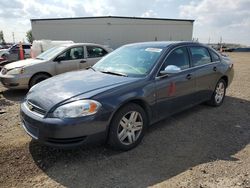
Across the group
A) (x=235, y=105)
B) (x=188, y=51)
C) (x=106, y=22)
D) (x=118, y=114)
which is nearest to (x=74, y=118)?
(x=118, y=114)

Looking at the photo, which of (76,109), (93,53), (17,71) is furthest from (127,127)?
(93,53)

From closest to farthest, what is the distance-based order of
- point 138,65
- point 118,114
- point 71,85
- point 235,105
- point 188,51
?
point 118,114 < point 71,85 < point 138,65 < point 188,51 < point 235,105

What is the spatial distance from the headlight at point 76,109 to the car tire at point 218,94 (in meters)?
3.53

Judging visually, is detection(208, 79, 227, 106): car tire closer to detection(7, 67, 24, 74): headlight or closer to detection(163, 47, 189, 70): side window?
detection(163, 47, 189, 70): side window

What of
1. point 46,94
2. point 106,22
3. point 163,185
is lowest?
point 163,185

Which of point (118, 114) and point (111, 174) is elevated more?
point (118, 114)

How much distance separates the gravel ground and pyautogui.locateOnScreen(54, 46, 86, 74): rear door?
3015mm

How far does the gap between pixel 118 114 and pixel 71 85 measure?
0.86m

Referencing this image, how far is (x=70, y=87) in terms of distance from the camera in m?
3.54

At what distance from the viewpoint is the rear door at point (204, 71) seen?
491 centimetres

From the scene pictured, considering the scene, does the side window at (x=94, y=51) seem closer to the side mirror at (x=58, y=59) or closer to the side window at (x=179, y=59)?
the side mirror at (x=58, y=59)

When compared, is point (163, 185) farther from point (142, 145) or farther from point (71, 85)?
point (71, 85)

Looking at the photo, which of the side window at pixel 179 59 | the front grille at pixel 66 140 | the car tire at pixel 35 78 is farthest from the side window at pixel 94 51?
the front grille at pixel 66 140

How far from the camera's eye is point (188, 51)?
15.7 ft
